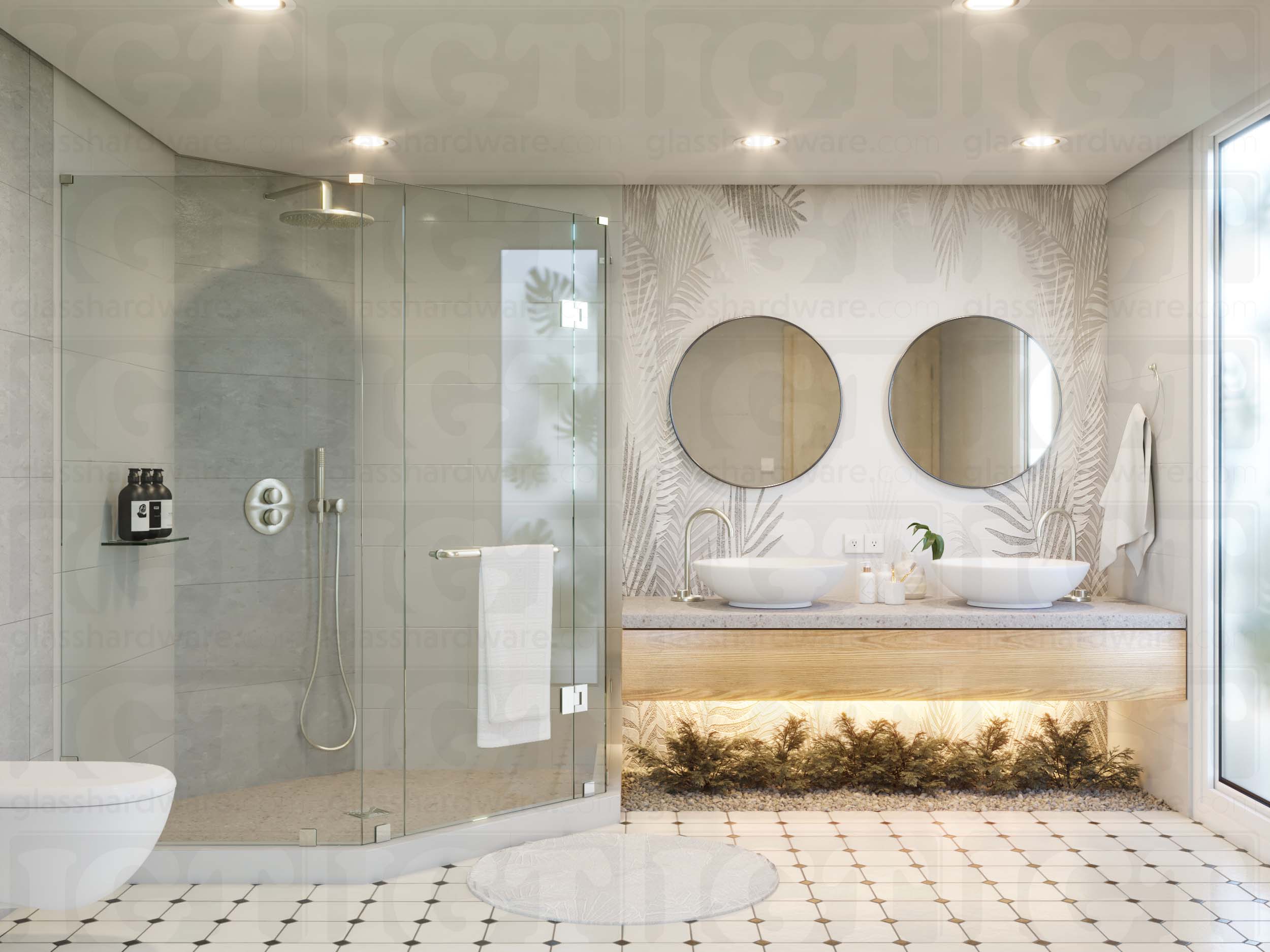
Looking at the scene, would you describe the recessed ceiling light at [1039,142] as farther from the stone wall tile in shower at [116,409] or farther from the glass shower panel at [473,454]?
the stone wall tile in shower at [116,409]

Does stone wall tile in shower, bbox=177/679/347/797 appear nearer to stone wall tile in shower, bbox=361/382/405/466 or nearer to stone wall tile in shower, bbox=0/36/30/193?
stone wall tile in shower, bbox=361/382/405/466

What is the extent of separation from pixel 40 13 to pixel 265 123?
81 centimetres

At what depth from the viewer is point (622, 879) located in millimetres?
2936

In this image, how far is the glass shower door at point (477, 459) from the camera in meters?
3.05

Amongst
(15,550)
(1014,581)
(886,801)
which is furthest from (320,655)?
(1014,581)

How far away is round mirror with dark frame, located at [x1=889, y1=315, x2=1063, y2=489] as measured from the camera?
13.1ft

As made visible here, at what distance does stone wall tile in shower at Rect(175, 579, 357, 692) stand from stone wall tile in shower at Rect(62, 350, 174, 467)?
0.46m

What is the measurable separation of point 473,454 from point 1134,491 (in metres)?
2.41

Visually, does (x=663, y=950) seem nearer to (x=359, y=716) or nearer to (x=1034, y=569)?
(x=359, y=716)

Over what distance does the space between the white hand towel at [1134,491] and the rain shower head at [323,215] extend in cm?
279

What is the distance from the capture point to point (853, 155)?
3.61 metres

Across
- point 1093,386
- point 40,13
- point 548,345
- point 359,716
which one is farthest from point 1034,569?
point 40,13

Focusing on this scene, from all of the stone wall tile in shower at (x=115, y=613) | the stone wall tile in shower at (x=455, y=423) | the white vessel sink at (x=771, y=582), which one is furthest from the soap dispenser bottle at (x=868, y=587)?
the stone wall tile in shower at (x=115, y=613)

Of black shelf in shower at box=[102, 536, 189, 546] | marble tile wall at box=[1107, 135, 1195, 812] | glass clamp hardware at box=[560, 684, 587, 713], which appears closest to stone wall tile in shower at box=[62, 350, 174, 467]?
black shelf in shower at box=[102, 536, 189, 546]
